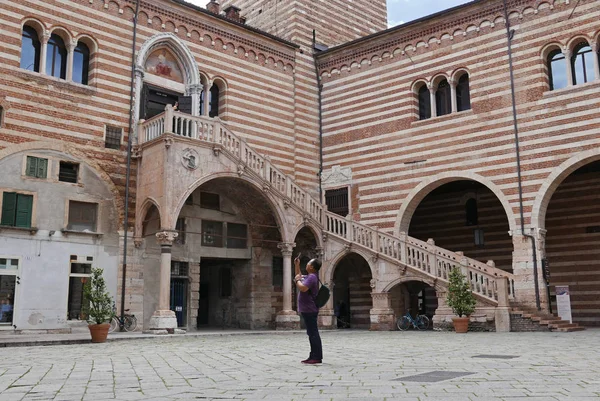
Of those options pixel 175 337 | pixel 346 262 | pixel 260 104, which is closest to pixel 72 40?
pixel 260 104

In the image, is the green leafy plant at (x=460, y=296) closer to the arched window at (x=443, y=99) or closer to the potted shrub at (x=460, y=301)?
the potted shrub at (x=460, y=301)

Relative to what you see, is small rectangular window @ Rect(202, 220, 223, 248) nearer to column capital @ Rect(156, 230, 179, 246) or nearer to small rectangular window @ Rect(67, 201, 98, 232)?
column capital @ Rect(156, 230, 179, 246)

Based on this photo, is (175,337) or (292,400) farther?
(175,337)

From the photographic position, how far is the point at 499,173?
21.0m

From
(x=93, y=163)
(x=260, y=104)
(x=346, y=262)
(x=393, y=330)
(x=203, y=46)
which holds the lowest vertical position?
(x=393, y=330)

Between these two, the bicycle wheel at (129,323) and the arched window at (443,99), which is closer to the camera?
the bicycle wheel at (129,323)

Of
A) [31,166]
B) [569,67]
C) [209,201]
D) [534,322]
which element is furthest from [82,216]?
[569,67]

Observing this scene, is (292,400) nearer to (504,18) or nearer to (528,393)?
(528,393)

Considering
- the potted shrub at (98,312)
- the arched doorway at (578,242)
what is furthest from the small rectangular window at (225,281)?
the arched doorway at (578,242)

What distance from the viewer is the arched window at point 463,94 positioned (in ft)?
74.5

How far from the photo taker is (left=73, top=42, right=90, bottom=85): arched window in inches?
766

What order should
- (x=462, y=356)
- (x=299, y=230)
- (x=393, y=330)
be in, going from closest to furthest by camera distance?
1. (x=462, y=356)
2. (x=393, y=330)
3. (x=299, y=230)

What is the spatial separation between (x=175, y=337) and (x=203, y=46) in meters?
11.3

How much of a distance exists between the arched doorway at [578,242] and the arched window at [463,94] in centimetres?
506
